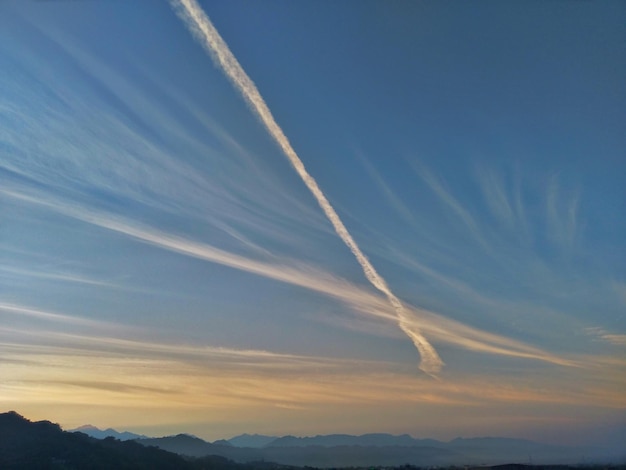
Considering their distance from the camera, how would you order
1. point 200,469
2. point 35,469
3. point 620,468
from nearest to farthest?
point 620,468, point 35,469, point 200,469

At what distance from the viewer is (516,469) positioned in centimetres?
12250

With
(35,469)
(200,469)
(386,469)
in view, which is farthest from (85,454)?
(386,469)

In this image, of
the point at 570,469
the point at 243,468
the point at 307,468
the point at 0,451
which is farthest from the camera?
the point at 307,468

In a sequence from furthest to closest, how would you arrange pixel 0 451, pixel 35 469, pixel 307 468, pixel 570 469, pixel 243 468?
pixel 307 468 < pixel 243 468 < pixel 570 469 < pixel 0 451 < pixel 35 469

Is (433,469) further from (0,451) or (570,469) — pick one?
(0,451)

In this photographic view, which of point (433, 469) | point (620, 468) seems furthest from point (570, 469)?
point (433, 469)

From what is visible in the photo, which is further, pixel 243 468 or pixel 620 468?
pixel 243 468

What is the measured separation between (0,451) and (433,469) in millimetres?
109796

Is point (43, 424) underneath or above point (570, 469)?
above

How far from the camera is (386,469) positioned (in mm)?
157625

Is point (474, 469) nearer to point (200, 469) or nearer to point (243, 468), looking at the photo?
point (243, 468)

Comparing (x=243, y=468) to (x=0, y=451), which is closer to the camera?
(x=0, y=451)

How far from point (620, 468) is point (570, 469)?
2778 cm

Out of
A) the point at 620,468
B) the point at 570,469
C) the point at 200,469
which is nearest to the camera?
the point at 620,468
